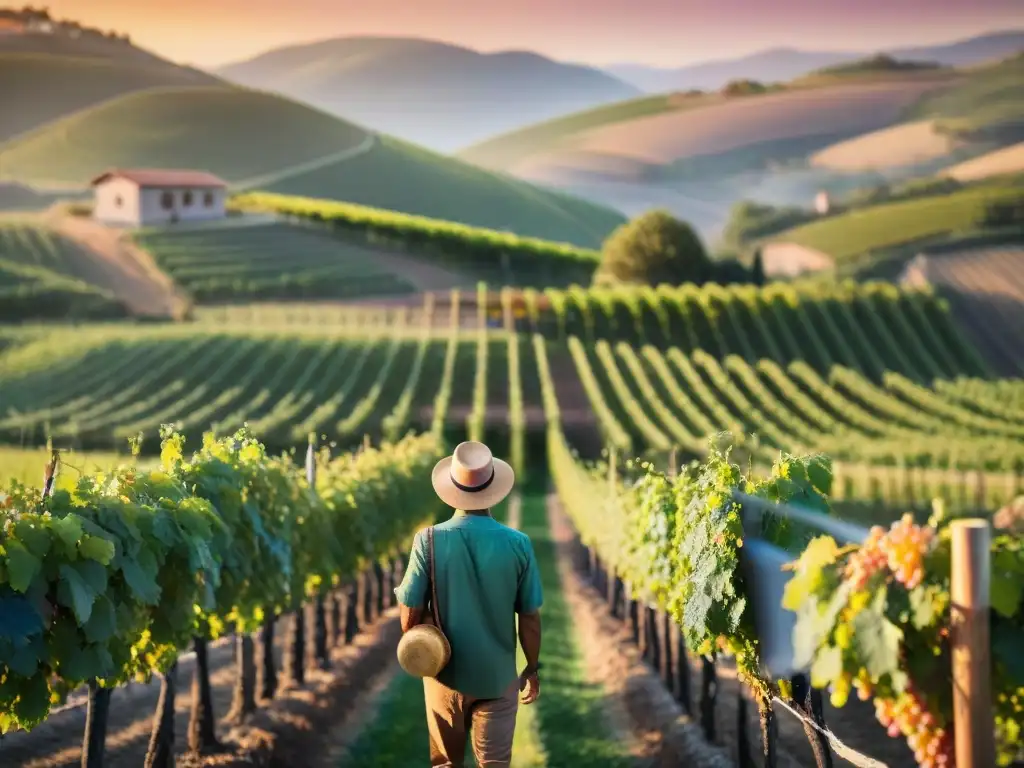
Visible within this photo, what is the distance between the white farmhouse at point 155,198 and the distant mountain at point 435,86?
64.0 ft

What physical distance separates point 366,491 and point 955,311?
120 feet

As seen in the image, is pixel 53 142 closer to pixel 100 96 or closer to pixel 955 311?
pixel 100 96

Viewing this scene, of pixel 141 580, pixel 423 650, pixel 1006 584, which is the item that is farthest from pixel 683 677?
pixel 1006 584

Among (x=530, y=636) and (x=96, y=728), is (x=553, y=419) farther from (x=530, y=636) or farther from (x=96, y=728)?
(x=530, y=636)

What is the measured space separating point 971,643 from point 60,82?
3641 inches

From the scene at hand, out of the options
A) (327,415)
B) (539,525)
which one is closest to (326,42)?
(327,415)

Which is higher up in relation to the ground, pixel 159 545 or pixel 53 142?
pixel 53 142

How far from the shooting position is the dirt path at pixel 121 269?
52.0 metres

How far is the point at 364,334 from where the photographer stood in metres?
43.5

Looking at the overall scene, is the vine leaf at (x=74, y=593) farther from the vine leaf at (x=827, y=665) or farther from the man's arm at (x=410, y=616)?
the vine leaf at (x=827, y=665)

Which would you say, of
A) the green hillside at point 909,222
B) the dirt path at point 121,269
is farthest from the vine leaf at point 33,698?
the green hillside at point 909,222

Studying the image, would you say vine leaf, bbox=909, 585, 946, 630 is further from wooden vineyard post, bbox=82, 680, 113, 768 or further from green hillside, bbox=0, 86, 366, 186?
green hillside, bbox=0, 86, 366, 186

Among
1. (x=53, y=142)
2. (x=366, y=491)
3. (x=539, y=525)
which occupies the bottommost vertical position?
(x=539, y=525)

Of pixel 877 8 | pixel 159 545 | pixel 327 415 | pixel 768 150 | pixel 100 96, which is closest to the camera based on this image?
pixel 159 545
